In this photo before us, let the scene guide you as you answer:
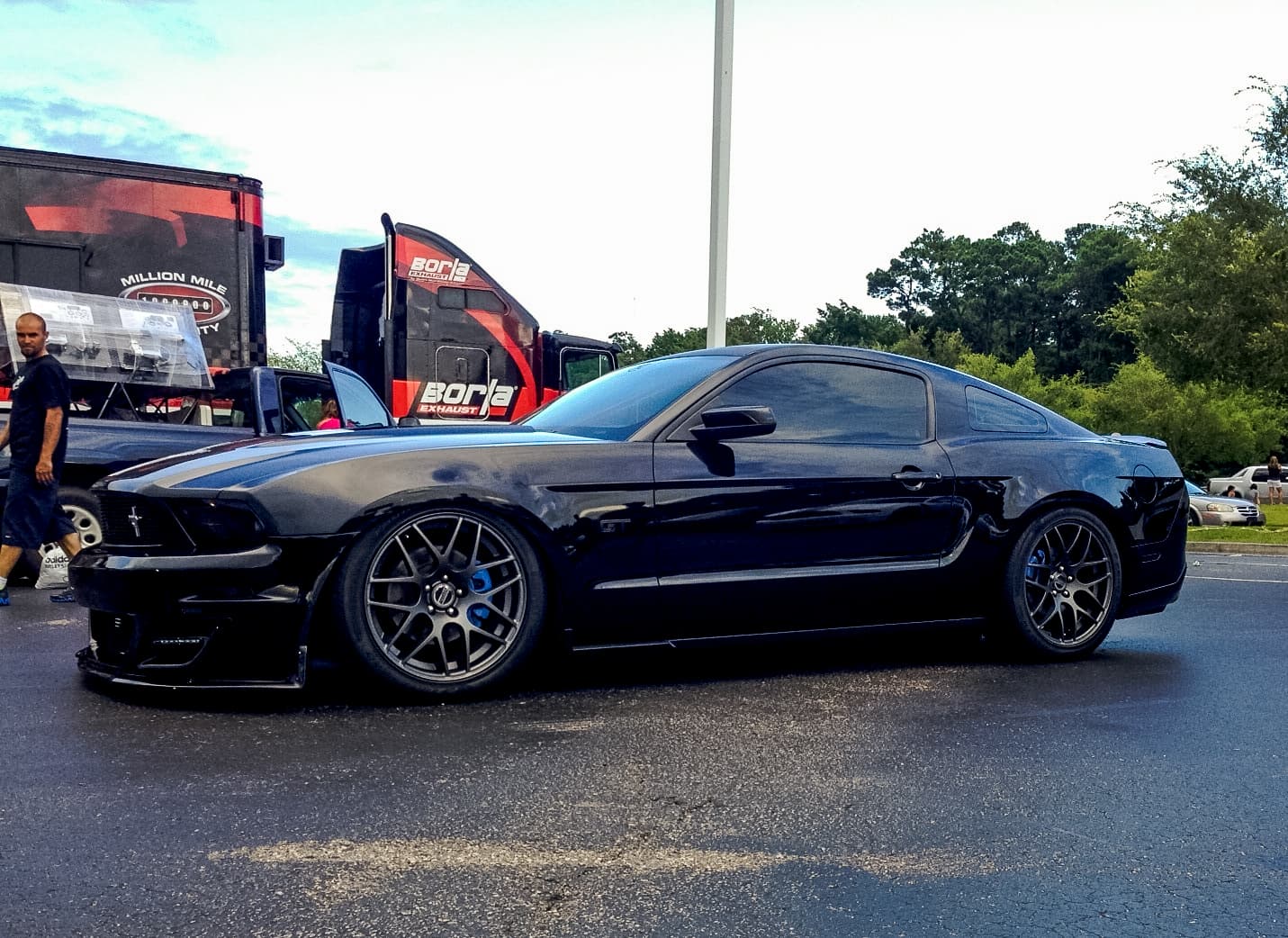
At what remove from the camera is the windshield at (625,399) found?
16.8 feet

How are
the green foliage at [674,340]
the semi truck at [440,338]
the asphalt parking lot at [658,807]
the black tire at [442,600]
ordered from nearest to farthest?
the asphalt parking lot at [658,807] < the black tire at [442,600] < the semi truck at [440,338] < the green foliage at [674,340]

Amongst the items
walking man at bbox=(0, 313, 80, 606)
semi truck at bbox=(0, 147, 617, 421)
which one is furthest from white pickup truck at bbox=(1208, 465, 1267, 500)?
walking man at bbox=(0, 313, 80, 606)

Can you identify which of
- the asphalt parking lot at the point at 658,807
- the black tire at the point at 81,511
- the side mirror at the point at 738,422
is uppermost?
the side mirror at the point at 738,422

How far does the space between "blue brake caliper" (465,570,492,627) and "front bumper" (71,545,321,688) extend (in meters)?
0.56

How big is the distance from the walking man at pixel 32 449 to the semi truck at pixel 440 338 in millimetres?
7928

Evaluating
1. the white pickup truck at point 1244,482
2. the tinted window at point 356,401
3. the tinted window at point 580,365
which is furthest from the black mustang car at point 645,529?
the white pickup truck at point 1244,482

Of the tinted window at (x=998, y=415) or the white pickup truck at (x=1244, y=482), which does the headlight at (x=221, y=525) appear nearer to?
the tinted window at (x=998, y=415)

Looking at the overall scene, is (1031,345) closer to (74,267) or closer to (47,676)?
(74,267)

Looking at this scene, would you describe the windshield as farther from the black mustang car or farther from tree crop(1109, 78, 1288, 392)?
tree crop(1109, 78, 1288, 392)

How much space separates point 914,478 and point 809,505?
0.54 m

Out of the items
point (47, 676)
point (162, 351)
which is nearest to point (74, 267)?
point (162, 351)

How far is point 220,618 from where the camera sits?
4.23 m

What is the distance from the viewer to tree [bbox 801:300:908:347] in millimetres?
90188

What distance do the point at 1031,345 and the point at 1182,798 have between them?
87127mm
